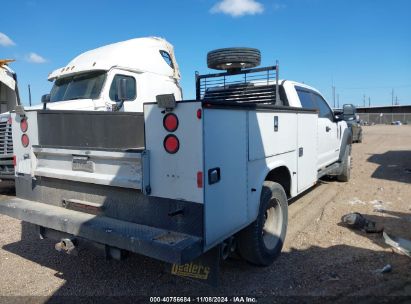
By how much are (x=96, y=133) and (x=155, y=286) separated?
1.68 metres

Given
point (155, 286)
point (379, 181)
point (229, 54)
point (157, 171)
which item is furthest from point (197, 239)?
point (379, 181)

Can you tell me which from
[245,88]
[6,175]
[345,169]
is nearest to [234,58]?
[245,88]

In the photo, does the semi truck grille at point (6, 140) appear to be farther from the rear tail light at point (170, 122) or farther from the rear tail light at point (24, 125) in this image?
the rear tail light at point (170, 122)

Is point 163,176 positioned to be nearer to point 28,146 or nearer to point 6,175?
point 28,146

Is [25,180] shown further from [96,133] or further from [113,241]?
[113,241]

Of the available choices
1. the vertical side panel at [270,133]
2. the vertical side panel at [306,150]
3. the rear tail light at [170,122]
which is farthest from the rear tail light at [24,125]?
the vertical side panel at [306,150]

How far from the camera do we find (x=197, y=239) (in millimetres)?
2766

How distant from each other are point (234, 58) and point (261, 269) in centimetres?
325

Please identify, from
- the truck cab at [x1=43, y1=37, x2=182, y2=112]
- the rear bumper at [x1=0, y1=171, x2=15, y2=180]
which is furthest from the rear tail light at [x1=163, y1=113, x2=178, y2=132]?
the rear bumper at [x1=0, y1=171, x2=15, y2=180]

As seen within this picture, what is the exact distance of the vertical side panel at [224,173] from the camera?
2.78 m

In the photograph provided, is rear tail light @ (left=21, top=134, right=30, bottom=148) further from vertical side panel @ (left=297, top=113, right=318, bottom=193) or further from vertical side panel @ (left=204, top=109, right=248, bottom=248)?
vertical side panel @ (left=297, top=113, right=318, bottom=193)

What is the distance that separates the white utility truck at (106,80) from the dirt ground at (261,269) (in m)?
2.30

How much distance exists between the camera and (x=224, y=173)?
9.76 ft

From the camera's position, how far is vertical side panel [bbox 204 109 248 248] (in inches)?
110
